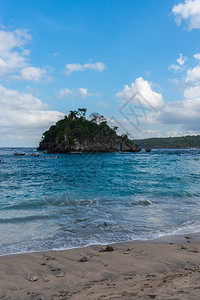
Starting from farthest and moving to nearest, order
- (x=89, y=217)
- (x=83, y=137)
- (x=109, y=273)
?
(x=83, y=137) < (x=89, y=217) < (x=109, y=273)

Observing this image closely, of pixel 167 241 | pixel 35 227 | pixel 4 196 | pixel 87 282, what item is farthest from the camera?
pixel 4 196

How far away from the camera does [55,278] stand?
4980mm

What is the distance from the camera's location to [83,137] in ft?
339

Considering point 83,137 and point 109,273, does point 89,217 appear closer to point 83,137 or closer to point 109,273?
point 109,273

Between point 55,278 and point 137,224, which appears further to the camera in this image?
point 137,224

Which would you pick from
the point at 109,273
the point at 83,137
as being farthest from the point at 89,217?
the point at 83,137

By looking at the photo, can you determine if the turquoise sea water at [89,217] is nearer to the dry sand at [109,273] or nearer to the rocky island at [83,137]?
the dry sand at [109,273]

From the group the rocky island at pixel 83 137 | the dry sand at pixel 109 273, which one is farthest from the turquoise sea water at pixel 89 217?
the rocky island at pixel 83 137

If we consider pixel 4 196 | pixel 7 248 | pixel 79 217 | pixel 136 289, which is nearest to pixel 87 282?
pixel 136 289

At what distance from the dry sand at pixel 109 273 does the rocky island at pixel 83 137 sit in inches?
3738

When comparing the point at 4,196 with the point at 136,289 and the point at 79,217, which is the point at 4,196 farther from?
the point at 136,289

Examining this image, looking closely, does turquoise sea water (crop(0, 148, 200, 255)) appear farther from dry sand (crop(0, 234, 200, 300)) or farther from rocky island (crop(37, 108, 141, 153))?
rocky island (crop(37, 108, 141, 153))

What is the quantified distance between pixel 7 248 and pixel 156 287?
483 cm

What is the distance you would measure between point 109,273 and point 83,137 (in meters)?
98.9
